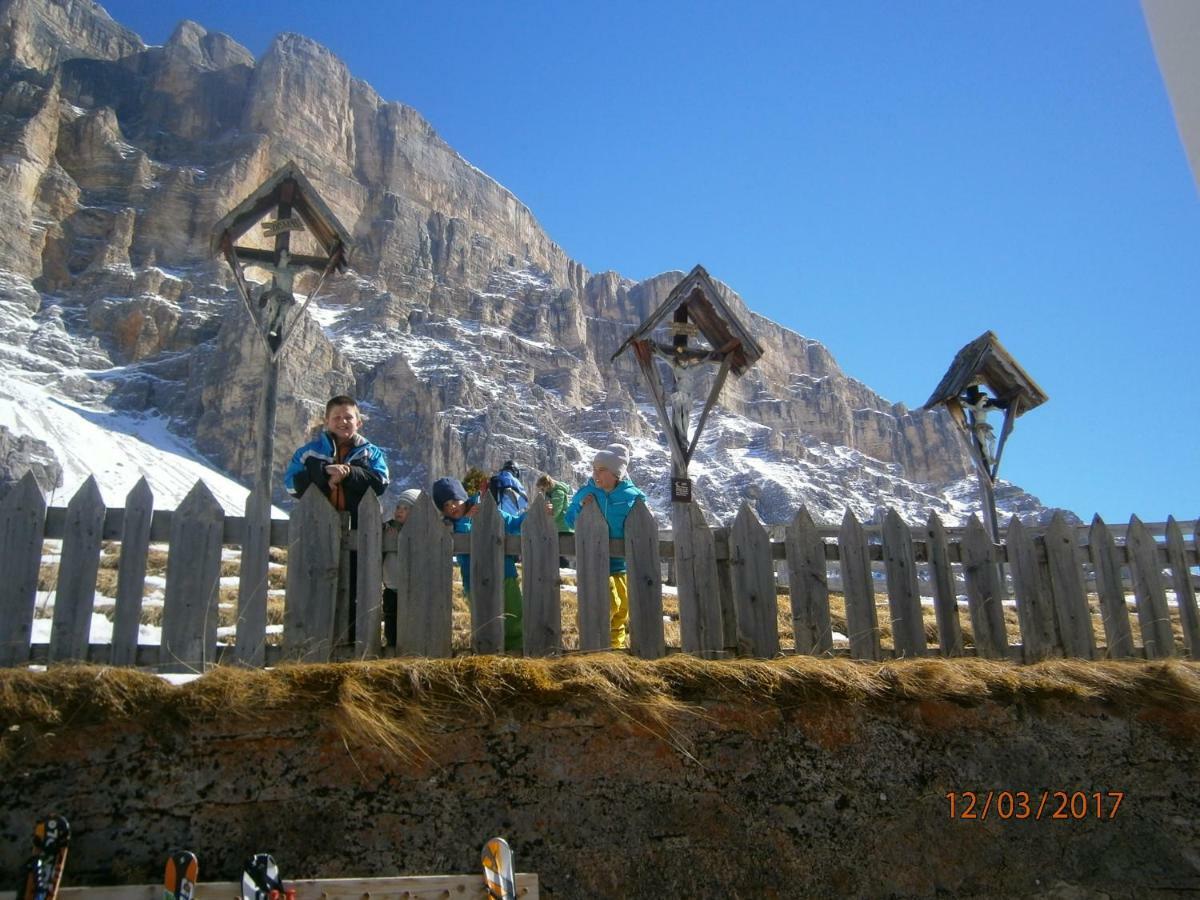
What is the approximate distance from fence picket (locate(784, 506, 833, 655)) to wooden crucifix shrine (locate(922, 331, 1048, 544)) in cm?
649

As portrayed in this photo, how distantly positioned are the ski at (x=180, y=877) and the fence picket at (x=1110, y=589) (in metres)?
5.41

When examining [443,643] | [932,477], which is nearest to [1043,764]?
[443,643]

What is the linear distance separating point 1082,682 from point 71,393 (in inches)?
4249

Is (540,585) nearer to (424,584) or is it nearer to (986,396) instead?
(424,584)

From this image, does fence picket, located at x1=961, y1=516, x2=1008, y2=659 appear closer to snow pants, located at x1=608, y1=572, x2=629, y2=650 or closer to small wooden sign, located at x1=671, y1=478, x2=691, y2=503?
snow pants, located at x1=608, y1=572, x2=629, y2=650

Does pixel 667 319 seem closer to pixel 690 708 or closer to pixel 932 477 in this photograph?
pixel 690 708

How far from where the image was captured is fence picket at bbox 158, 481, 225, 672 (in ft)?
15.1

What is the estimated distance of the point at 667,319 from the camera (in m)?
9.45

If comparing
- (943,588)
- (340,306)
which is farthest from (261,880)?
(340,306)

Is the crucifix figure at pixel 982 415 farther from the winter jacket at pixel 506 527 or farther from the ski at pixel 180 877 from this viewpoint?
the ski at pixel 180 877

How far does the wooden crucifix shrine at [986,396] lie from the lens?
11164 mm

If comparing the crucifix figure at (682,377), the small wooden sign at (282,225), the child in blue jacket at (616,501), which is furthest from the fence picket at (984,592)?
the small wooden sign at (282,225)

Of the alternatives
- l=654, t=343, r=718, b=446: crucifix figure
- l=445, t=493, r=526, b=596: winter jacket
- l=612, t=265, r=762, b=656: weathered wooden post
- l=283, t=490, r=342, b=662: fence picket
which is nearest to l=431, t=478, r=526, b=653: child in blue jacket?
l=445, t=493, r=526, b=596: winter jacket

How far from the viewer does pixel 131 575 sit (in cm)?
472
